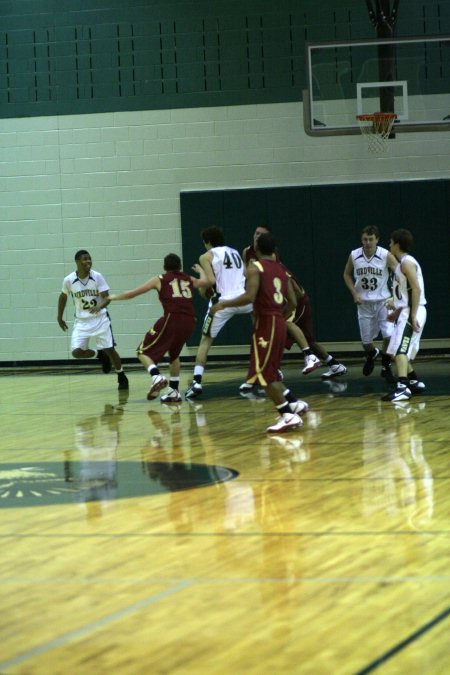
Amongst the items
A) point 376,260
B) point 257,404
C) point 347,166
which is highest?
point 347,166

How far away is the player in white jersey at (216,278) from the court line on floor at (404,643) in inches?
341

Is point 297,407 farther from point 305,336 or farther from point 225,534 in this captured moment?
point 225,534

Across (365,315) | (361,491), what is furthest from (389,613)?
(365,315)

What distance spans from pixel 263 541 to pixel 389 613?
4.96 ft

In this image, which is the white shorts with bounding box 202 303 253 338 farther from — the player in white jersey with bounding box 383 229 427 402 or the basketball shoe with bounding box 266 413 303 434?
the basketball shoe with bounding box 266 413 303 434

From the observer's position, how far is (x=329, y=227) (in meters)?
17.5

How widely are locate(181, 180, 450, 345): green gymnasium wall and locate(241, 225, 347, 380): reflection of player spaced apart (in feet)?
8.76

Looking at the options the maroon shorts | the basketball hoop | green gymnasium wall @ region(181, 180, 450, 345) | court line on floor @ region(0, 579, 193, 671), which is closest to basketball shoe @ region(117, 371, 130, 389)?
the maroon shorts

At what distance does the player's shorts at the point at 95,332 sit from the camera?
14.9m

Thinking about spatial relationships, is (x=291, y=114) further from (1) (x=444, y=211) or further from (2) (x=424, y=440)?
(2) (x=424, y=440)

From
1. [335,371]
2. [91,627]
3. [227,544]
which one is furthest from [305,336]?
[91,627]

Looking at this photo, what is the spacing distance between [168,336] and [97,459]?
12.6ft

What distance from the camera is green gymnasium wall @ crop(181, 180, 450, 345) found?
17.3m

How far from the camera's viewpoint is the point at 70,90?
17922mm
